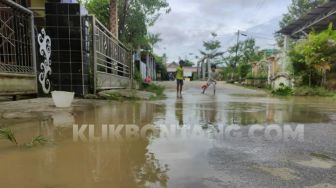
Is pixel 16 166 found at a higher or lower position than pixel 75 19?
lower

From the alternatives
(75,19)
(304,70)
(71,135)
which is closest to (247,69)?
(304,70)

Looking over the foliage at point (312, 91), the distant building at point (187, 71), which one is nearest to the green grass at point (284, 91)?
the foliage at point (312, 91)

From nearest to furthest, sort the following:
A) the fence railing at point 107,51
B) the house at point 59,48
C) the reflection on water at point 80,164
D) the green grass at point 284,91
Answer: the reflection on water at point 80,164 < the house at point 59,48 < the fence railing at point 107,51 < the green grass at point 284,91

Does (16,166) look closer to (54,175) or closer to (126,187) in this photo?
(54,175)

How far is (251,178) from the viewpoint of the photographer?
2.34 m

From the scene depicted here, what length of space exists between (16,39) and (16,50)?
284 millimetres

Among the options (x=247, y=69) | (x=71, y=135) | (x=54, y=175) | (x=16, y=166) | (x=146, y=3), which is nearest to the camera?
(x=54, y=175)

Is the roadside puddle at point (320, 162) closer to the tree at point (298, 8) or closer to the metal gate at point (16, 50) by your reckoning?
the metal gate at point (16, 50)

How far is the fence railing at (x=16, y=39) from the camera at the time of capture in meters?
6.77

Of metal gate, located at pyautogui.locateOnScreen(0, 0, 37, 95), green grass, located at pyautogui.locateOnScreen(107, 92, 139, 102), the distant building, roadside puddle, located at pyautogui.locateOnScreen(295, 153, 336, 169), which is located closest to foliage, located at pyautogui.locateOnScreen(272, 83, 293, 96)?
green grass, located at pyautogui.locateOnScreen(107, 92, 139, 102)

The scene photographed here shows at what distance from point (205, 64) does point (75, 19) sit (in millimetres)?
50198

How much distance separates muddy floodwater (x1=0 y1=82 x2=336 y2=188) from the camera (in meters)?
2.28

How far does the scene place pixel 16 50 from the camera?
23.3 ft

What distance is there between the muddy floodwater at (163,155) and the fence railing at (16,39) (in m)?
2.58
